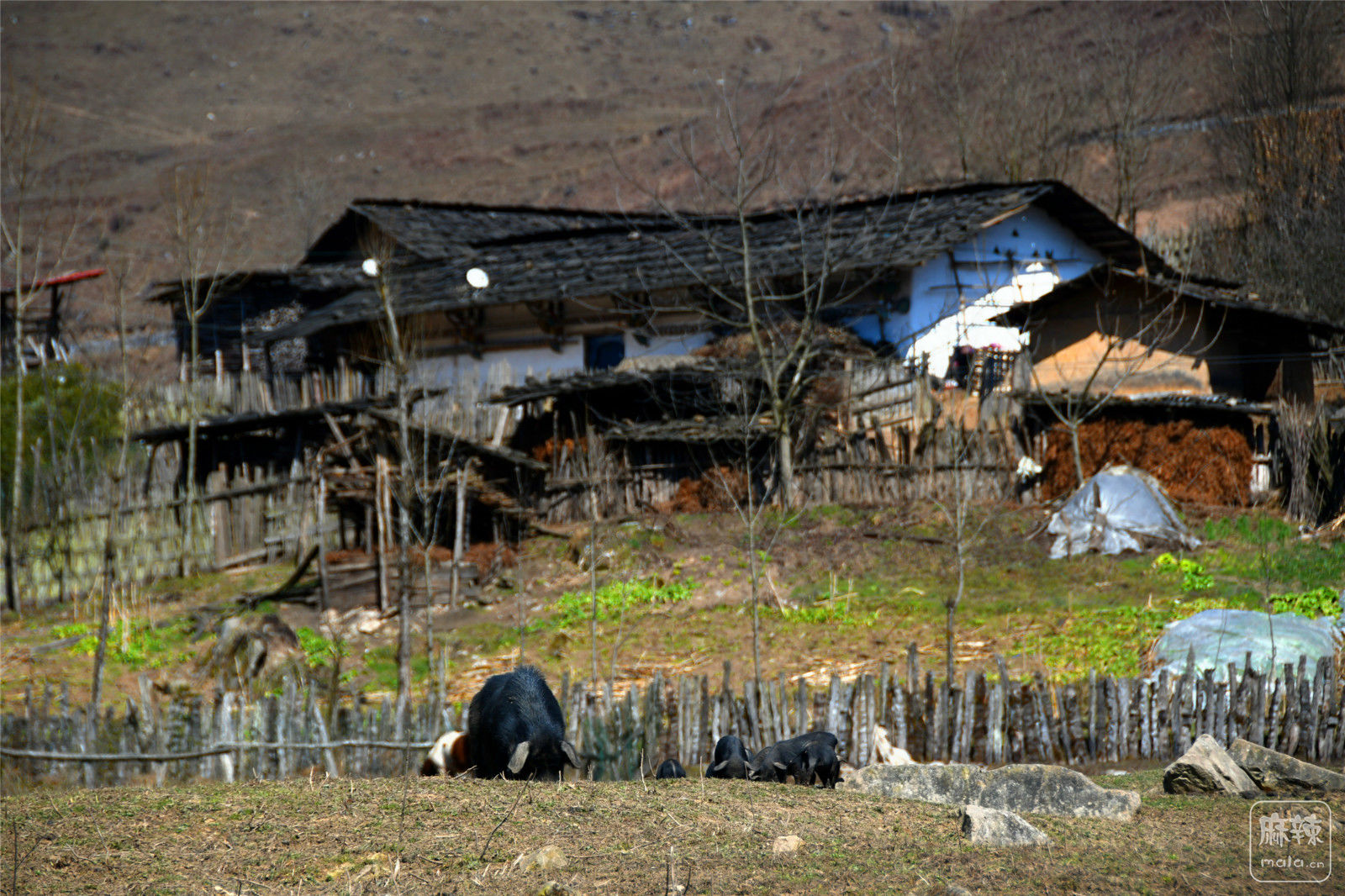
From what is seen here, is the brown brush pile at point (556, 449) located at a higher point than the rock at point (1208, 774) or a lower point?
higher

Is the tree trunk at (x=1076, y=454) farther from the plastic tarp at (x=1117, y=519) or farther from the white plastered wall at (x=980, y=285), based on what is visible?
the white plastered wall at (x=980, y=285)

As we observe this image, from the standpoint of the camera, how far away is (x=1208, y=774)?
21.6 feet

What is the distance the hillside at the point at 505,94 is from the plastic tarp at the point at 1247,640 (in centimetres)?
2655

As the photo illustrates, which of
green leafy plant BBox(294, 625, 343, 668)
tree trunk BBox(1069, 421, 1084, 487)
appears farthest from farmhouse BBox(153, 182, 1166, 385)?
green leafy plant BBox(294, 625, 343, 668)

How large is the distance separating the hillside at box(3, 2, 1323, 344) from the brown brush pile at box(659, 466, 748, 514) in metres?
20.3

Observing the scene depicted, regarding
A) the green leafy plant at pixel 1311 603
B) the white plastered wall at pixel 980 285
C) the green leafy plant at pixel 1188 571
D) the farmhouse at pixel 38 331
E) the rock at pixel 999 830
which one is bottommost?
the rock at pixel 999 830

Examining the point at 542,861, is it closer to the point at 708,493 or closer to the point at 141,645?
the point at 141,645

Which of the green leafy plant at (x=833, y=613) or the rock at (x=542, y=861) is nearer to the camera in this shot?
the rock at (x=542, y=861)

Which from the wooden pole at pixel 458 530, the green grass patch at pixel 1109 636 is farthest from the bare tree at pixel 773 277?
the green grass patch at pixel 1109 636

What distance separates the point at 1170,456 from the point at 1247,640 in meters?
7.53

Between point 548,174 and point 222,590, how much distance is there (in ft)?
196

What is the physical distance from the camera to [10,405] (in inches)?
918

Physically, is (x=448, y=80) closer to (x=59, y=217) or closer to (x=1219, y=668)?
(x=59, y=217)

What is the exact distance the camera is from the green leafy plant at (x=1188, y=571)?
12570 mm
